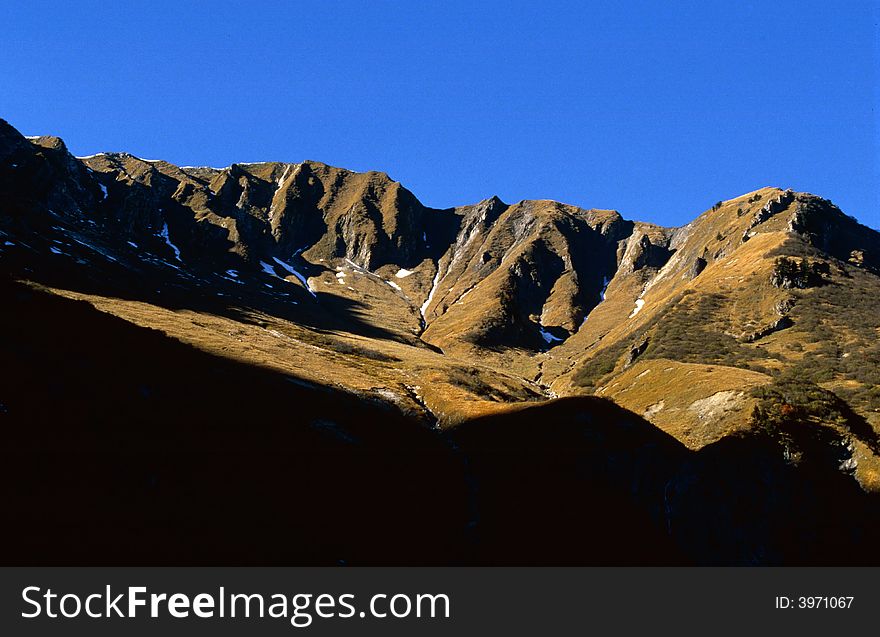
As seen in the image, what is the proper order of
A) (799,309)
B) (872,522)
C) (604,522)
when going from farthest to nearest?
(799,309) < (604,522) < (872,522)

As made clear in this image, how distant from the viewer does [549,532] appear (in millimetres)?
52750

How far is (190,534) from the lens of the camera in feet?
114

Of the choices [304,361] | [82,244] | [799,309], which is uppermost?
[82,244]

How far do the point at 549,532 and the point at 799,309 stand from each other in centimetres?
13922

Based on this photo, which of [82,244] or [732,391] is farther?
[82,244]

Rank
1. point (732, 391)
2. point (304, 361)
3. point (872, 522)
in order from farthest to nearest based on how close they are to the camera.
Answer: point (304, 361) → point (732, 391) → point (872, 522)

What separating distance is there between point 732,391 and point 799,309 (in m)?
101
